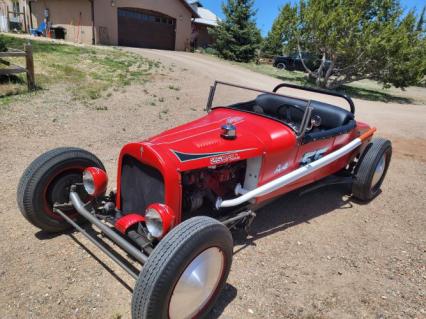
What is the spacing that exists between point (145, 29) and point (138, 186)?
23.0 metres

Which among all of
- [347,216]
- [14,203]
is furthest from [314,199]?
[14,203]

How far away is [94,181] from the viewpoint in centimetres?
316

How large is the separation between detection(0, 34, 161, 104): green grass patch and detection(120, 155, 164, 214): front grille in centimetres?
577

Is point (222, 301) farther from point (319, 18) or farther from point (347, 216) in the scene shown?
point (319, 18)

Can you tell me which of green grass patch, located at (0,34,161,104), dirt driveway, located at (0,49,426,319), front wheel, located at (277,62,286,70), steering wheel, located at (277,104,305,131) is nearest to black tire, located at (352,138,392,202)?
dirt driveway, located at (0,49,426,319)

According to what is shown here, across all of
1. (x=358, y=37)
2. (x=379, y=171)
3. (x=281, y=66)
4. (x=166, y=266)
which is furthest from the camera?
(x=281, y=66)

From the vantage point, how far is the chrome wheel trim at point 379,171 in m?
4.85

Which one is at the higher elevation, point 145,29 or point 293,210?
point 145,29

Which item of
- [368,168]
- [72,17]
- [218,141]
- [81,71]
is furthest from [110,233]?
[72,17]

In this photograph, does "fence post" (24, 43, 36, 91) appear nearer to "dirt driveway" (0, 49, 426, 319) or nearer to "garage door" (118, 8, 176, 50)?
"dirt driveway" (0, 49, 426, 319)

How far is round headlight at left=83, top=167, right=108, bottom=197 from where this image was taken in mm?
3168

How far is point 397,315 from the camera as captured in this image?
2920 mm

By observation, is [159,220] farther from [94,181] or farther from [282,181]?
[282,181]

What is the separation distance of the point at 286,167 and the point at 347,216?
1376 mm
